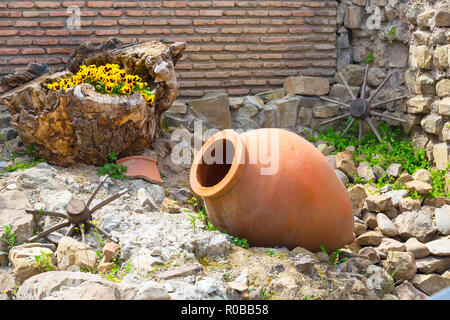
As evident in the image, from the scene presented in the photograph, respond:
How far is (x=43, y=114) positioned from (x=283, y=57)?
3282 millimetres

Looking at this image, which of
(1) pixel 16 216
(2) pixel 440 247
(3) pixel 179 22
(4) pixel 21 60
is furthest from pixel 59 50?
(2) pixel 440 247

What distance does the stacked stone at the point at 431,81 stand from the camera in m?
5.25

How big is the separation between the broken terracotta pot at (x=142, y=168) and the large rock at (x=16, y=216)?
39.4 inches

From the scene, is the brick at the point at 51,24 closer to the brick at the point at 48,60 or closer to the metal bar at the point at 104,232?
the brick at the point at 48,60

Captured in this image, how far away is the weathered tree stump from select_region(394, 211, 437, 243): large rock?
251cm

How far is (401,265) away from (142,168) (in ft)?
8.02

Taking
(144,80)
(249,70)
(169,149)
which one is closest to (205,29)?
(249,70)

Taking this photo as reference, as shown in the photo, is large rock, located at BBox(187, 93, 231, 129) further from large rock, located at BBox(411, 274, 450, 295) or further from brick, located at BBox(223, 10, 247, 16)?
large rock, located at BBox(411, 274, 450, 295)

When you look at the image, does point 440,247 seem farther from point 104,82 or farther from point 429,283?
point 104,82

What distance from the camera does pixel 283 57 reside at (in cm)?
670

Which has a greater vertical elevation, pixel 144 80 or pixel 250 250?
pixel 144 80

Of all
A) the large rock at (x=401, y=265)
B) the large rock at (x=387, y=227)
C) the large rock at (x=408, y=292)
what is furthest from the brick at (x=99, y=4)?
the large rock at (x=408, y=292)

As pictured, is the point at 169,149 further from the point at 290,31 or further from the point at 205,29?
the point at 290,31

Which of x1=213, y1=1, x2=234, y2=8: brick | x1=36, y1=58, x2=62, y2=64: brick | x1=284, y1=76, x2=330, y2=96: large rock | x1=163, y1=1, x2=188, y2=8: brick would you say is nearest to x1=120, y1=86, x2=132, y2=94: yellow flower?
x1=36, y1=58, x2=62, y2=64: brick
